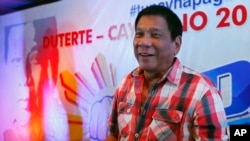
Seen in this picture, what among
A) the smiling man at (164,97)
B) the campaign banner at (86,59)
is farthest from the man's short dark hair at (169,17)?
the campaign banner at (86,59)

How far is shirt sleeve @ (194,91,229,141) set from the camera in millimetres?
1005

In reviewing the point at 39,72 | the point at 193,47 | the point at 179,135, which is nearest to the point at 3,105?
the point at 39,72

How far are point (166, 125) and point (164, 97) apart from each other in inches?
3.4

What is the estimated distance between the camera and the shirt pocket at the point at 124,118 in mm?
1126

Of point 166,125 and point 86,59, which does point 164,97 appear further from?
point 86,59

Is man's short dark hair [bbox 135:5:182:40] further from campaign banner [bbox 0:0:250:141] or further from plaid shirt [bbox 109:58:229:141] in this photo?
campaign banner [bbox 0:0:250:141]

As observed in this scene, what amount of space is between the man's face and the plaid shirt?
0.16ft

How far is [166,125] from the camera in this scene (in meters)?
1.05

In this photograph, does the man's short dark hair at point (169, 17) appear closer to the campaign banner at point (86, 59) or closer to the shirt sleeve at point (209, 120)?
the shirt sleeve at point (209, 120)

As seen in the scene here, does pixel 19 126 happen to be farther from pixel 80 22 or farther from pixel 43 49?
pixel 80 22

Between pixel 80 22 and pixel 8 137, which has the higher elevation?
pixel 80 22

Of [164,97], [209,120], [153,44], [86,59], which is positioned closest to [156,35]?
[153,44]

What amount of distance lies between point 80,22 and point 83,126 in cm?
75

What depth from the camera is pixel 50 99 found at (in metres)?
2.75
